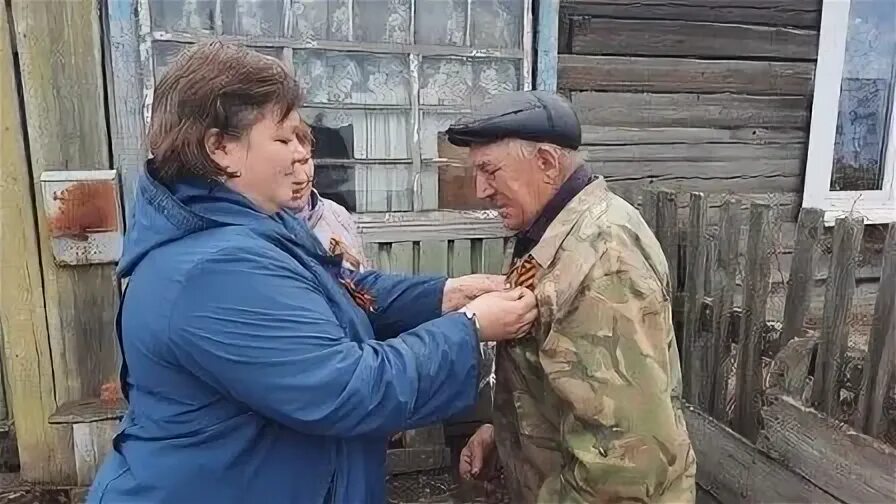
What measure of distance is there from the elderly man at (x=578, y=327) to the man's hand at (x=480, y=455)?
0.27m

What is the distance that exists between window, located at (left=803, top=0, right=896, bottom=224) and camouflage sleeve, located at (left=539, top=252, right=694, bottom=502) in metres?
3.23

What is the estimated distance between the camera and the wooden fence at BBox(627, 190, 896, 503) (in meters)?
2.26

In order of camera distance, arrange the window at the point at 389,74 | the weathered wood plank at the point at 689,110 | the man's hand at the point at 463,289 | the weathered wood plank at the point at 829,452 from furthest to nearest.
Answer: the weathered wood plank at the point at 689,110 < the window at the point at 389,74 < the weathered wood plank at the point at 829,452 < the man's hand at the point at 463,289

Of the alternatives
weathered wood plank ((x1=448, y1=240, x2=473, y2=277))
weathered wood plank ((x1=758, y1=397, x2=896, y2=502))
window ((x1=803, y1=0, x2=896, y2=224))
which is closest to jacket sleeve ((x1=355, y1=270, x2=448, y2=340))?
weathered wood plank ((x1=758, y1=397, x2=896, y2=502))

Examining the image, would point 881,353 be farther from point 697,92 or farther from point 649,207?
point 697,92

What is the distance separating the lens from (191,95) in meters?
1.25

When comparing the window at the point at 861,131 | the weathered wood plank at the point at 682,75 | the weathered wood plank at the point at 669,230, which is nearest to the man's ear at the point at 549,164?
the weathered wood plank at the point at 669,230

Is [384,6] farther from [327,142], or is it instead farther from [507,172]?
[507,172]

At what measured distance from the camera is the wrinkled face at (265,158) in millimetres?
1277

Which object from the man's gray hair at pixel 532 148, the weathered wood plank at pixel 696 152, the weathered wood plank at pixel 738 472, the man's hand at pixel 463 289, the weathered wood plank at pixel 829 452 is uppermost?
the man's gray hair at pixel 532 148

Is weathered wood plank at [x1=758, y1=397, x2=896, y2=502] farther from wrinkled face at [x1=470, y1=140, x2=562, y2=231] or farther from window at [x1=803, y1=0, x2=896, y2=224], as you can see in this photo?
window at [x1=803, y1=0, x2=896, y2=224]

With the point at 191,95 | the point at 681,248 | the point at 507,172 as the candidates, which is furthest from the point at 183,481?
the point at 681,248

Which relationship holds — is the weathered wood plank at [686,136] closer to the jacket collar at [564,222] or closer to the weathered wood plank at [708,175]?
the weathered wood plank at [708,175]

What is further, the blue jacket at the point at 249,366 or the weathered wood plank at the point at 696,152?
the weathered wood plank at the point at 696,152
